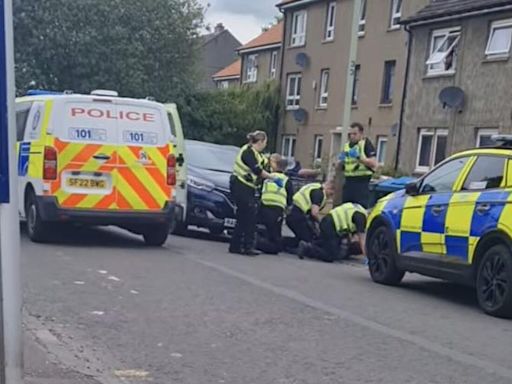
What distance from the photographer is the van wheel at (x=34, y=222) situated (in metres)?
11.5

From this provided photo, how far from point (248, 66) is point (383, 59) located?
57.6 feet

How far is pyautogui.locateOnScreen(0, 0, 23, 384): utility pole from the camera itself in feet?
11.8

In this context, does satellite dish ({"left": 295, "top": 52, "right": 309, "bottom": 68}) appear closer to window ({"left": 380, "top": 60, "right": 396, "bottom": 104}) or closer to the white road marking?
window ({"left": 380, "top": 60, "right": 396, "bottom": 104})

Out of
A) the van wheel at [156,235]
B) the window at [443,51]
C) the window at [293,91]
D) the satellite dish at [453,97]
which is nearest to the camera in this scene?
the van wheel at [156,235]

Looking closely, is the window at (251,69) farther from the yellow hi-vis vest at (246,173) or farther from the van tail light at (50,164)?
the van tail light at (50,164)

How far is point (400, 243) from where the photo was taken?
9977mm

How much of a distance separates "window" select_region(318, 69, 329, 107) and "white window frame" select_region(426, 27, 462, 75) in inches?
356

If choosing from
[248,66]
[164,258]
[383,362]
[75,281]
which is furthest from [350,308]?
[248,66]

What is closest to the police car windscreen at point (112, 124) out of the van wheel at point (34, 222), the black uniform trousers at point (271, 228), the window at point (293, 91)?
the van wheel at point (34, 222)

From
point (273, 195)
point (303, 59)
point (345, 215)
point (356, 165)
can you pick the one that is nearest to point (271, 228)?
point (273, 195)

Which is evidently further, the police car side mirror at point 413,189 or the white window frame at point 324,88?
the white window frame at point 324,88

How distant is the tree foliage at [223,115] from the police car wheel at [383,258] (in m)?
29.5

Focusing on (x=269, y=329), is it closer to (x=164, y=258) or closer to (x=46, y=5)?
(x=164, y=258)

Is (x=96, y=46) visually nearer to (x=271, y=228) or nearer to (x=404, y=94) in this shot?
(x=404, y=94)
